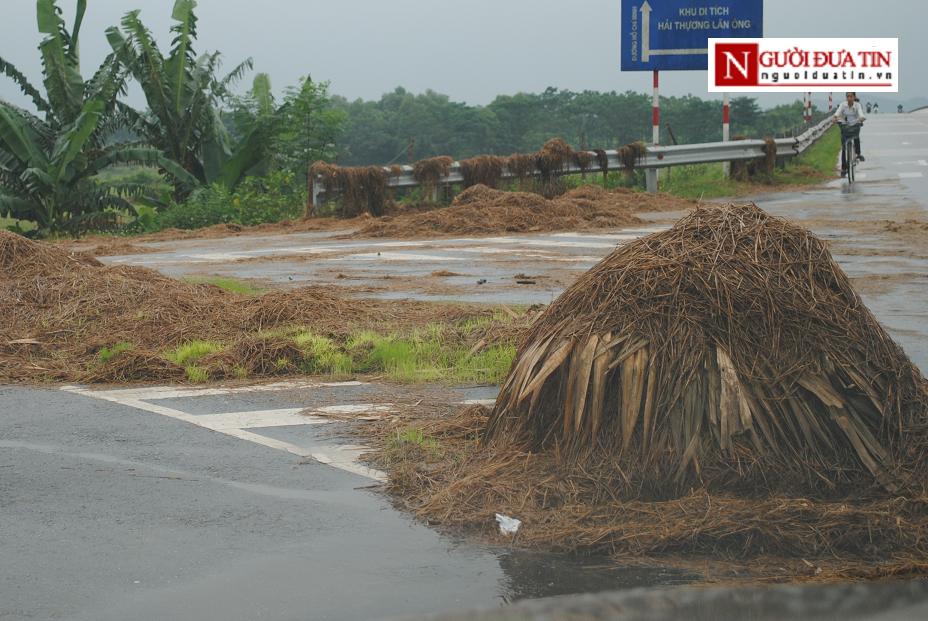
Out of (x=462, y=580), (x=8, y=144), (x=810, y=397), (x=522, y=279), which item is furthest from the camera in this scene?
(x=8, y=144)

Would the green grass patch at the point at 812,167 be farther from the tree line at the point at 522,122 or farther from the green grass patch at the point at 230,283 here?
the green grass patch at the point at 230,283

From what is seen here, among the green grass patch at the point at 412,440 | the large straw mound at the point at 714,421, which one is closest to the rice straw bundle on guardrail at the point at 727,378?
the large straw mound at the point at 714,421

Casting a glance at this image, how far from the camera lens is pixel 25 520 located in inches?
219

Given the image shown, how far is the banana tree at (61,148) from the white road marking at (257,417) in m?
21.5

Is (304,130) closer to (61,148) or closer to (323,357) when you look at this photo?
(61,148)

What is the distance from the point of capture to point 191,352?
9539 mm

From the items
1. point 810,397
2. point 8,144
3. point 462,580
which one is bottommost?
point 462,580

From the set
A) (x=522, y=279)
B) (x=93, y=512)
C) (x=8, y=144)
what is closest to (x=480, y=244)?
(x=522, y=279)

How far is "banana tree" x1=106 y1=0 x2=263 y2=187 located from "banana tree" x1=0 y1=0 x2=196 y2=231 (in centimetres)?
73

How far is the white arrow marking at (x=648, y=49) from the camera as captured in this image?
98.7 feet

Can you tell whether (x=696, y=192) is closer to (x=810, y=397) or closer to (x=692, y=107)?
(x=810, y=397)

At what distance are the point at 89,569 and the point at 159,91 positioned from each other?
29.1m

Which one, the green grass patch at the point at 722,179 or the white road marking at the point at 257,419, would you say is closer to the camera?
the white road marking at the point at 257,419

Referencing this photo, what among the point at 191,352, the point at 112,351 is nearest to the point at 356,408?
the point at 191,352
